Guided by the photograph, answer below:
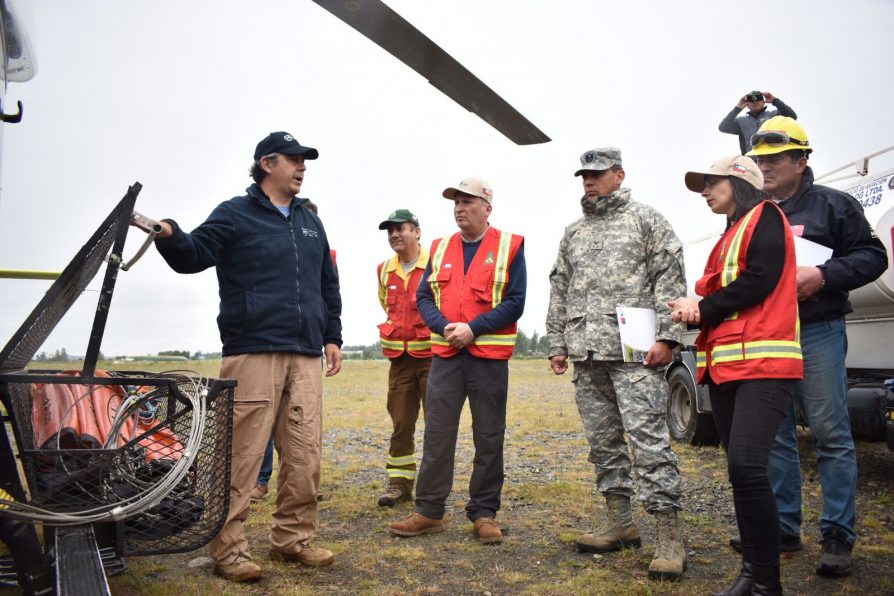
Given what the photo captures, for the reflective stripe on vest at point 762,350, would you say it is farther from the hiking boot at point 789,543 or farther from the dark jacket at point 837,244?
the hiking boot at point 789,543

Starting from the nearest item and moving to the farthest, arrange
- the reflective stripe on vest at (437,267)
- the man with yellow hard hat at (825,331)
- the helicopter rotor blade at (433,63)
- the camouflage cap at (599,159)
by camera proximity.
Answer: the helicopter rotor blade at (433,63) < the man with yellow hard hat at (825,331) < the camouflage cap at (599,159) < the reflective stripe on vest at (437,267)

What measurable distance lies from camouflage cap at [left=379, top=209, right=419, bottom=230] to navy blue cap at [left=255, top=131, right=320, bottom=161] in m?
1.96

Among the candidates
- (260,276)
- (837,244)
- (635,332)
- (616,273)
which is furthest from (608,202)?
(260,276)

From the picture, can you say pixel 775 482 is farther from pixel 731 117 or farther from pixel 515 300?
pixel 731 117

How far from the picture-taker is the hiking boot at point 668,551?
12.2 ft

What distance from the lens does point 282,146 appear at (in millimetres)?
4219

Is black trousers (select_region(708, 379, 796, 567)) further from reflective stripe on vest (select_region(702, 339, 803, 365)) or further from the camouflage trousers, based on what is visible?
the camouflage trousers

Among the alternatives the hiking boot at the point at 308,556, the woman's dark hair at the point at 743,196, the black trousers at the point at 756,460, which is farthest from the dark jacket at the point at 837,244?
the hiking boot at the point at 308,556

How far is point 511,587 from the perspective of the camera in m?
3.71

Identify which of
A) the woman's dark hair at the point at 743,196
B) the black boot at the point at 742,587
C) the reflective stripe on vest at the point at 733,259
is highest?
the woman's dark hair at the point at 743,196

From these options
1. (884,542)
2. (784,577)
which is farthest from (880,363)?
(784,577)

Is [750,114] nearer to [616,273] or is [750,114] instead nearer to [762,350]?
[616,273]

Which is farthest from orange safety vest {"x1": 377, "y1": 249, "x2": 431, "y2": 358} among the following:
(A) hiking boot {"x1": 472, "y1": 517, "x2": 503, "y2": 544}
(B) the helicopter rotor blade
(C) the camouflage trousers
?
(B) the helicopter rotor blade

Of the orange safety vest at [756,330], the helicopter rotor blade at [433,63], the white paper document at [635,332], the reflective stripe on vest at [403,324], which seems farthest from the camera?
the reflective stripe on vest at [403,324]
